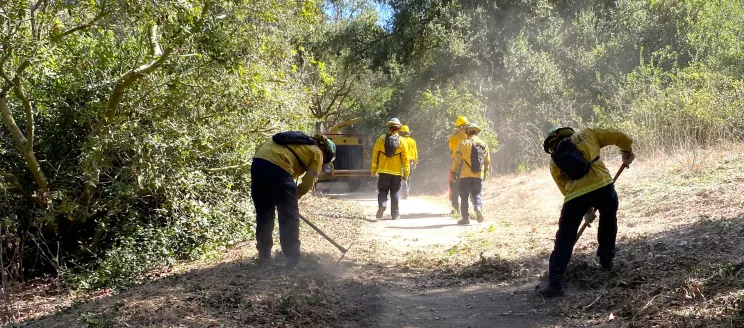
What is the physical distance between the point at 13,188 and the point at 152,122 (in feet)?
7.62

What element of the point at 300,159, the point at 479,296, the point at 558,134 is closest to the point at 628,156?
the point at 558,134

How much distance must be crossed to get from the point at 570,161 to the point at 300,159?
296cm

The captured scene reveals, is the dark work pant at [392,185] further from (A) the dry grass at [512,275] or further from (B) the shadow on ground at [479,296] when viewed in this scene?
(B) the shadow on ground at [479,296]

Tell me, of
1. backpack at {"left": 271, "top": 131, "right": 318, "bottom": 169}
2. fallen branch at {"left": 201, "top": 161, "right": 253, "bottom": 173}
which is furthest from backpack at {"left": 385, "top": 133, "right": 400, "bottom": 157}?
backpack at {"left": 271, "top": 131, "right": 318, "bottom": 169}

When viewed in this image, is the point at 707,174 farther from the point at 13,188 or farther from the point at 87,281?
the point at 13,188

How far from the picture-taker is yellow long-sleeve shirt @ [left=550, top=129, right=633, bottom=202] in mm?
5531

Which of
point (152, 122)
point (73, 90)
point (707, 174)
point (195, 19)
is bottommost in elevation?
point (707, 174)

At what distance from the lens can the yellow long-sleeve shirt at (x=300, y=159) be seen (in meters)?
6.74

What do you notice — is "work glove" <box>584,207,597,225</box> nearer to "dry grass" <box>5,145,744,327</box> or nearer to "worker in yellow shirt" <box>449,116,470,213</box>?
"dry grass" <box>5,145,744,327</box>

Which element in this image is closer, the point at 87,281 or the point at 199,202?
the point at 87,281

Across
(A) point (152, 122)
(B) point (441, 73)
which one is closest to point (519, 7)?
(B) point (441, 73)

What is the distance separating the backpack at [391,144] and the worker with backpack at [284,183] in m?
4.95

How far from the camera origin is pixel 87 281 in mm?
8539

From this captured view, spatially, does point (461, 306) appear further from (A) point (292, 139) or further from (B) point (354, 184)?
(B) point (354, 184)
